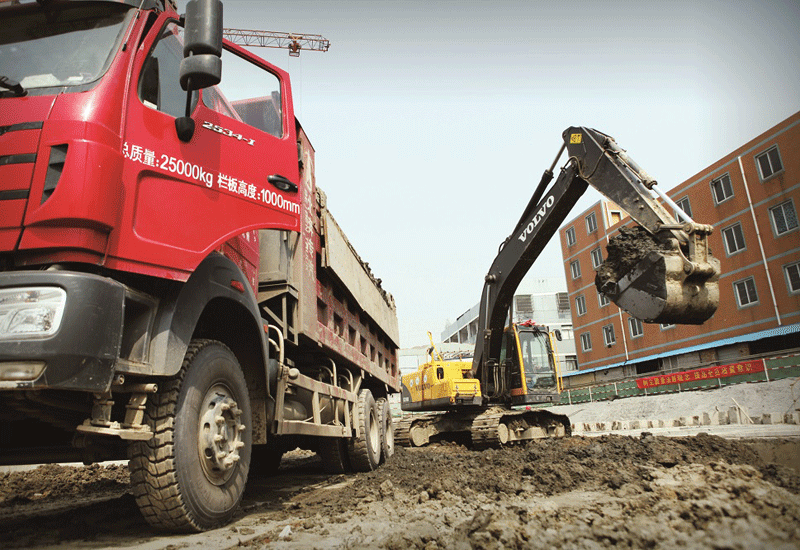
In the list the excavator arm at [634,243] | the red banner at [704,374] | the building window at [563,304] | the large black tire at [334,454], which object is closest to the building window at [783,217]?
the red banner at [704,374]

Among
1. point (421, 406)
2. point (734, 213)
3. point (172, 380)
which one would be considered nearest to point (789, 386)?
point (734, 213)

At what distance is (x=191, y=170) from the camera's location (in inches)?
135

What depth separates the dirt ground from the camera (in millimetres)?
2676

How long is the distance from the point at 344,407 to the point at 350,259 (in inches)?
77.8

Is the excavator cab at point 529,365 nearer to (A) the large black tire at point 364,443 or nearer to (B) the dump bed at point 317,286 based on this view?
(B) the dump bed at point 317,286

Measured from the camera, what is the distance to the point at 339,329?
6805 millimetres

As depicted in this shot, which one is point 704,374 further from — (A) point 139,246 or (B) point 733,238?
(A) point 139,246

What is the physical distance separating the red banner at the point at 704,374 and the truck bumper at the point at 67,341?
2358 centimetres

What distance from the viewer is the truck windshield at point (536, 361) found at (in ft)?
41.5

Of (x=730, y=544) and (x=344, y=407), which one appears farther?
(x=344, y=407)

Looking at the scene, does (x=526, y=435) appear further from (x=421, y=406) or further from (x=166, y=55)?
(x=166, y=55)

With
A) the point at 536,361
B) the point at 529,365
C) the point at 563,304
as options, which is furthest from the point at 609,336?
the point at 529,365

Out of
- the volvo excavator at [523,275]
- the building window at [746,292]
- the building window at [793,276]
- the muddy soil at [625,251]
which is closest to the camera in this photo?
the volvo excavator at [523,275]

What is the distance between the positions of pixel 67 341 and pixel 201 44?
1.76m
